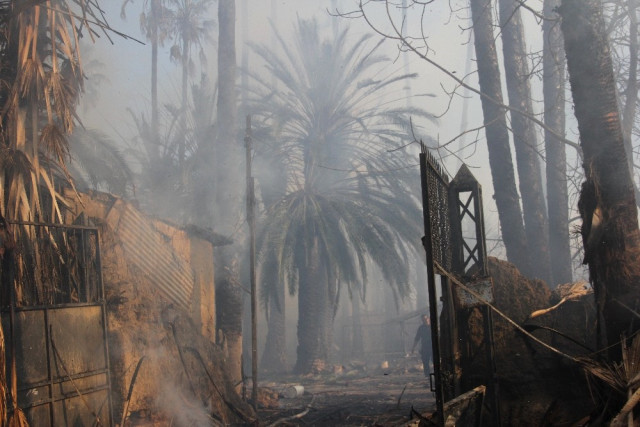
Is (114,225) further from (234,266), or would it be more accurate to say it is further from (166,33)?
(166,33)

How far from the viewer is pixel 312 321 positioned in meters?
22.4

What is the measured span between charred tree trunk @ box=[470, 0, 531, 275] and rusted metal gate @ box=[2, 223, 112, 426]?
850 cm

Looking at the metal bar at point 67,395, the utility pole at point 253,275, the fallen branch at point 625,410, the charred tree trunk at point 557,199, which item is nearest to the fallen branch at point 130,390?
the metal bar at point 67,395

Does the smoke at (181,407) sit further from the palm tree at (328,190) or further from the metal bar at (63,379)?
the palm tree at (328,190)

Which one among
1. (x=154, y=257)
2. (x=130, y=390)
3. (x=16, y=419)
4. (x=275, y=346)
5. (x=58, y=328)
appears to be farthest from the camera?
(x=275, y=346)

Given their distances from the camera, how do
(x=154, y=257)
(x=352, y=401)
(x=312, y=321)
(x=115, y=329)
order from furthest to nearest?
(x=312, y=321), (x=352, y=401), (x=154, y=257), (x=115, y=329)

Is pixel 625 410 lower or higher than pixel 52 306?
lower

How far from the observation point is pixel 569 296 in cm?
798

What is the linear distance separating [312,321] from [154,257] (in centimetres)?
1090

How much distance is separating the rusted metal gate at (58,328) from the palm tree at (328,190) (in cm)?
1097

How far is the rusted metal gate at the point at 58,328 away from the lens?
7.84 metres

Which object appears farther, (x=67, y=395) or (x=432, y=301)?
(x=67, y=395)

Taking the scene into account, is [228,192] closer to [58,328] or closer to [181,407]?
[181,407]

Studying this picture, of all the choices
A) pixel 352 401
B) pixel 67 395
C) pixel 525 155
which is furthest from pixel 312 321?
pixel 67 395
